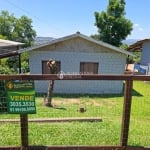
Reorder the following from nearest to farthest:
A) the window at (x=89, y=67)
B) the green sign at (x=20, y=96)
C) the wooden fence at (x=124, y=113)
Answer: the green sign at (x=20, y=96), the wooden fence at (x=124, y=113), the window at (x=89, y=67)

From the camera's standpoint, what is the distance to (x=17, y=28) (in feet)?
210

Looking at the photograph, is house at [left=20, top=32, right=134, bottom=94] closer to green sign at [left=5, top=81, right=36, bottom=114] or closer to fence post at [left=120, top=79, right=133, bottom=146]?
fence post at [left=120, top=79, right=133, bottom=146]

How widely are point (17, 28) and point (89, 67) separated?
4854cm

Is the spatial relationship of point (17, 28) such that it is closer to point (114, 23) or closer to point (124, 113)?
point (114, 23)

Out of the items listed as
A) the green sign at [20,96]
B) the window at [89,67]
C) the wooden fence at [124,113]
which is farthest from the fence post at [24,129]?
the window at [89,67]

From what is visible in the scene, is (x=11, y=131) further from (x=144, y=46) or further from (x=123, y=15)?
(x=123, y=15)

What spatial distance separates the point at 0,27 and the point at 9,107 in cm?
5904

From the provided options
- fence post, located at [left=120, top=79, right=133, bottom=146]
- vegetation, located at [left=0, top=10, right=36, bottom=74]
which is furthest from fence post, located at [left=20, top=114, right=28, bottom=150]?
vegetation, located at [left=0, top=10, right=36, bottom=74]

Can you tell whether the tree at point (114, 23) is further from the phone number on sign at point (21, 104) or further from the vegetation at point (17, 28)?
the phone number on sign at point (21, 104)

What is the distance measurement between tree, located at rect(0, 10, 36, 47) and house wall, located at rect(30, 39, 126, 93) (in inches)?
1674

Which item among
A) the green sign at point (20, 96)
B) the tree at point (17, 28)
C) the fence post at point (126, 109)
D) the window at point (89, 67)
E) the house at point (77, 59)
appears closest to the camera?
the green sign at point (20, 96)

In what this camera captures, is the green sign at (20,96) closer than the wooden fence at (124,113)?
Yes

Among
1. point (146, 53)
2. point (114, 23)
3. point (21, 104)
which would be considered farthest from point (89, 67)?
point (114, 23)

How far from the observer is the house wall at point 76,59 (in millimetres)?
17766
